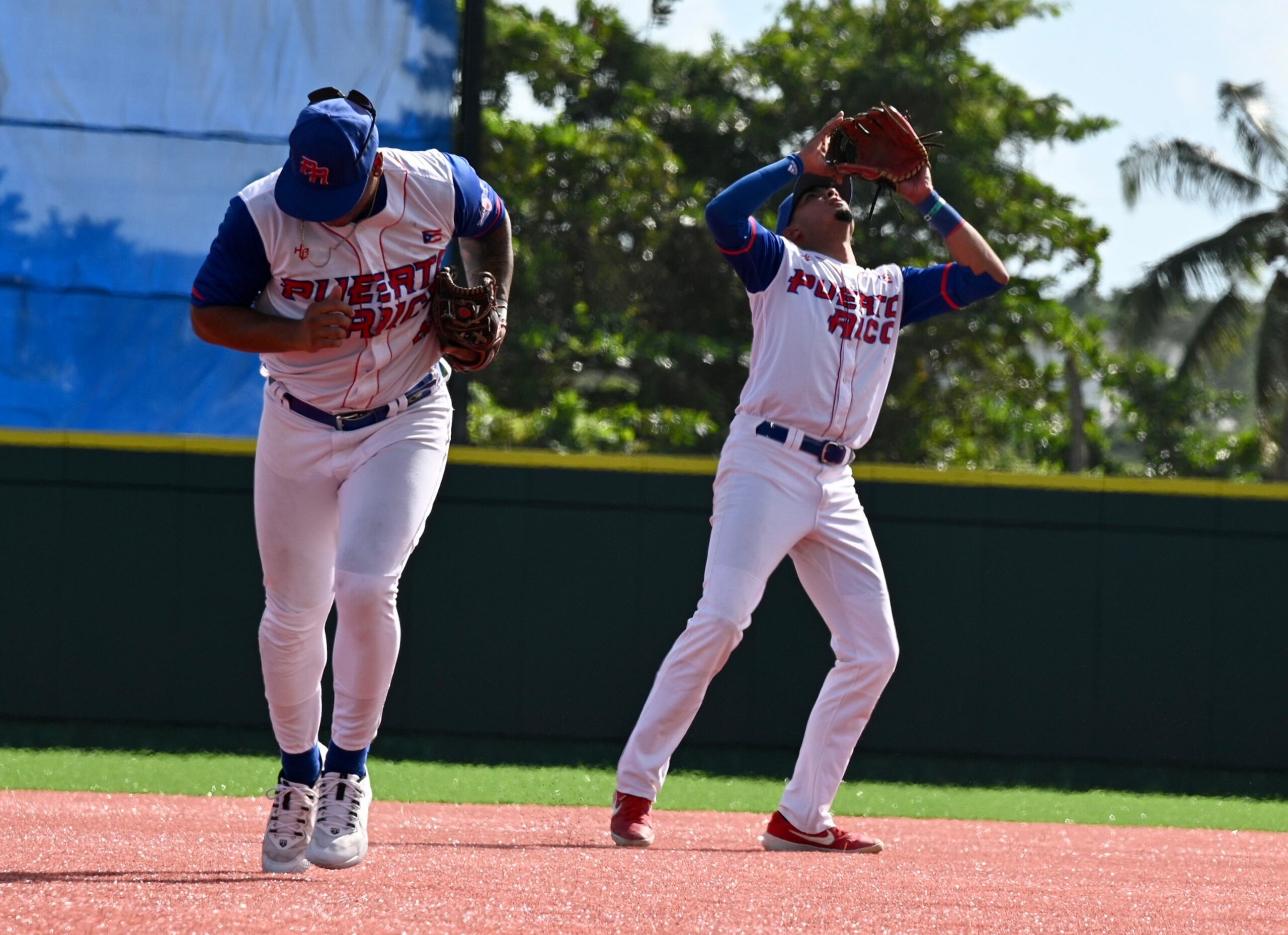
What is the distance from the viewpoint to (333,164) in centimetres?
324

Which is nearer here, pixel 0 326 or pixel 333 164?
pixel 333 164

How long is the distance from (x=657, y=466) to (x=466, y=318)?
4058mm

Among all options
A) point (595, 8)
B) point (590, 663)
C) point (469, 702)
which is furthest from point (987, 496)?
point (595, 8)

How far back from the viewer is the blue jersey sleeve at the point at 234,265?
3.37m

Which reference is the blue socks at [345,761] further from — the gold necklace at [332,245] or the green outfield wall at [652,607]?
the green outfield wall at [652,607]

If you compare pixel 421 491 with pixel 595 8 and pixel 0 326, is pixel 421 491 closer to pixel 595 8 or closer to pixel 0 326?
pixel 0 326

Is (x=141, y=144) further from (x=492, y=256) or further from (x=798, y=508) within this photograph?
(x=798, y=508)

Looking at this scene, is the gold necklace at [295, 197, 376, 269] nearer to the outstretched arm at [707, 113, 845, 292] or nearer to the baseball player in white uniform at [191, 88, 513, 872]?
the baseball player in white uniform at [191, 88, 513, 872]

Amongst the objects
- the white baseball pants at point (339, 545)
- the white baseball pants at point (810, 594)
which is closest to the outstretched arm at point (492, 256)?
the white baseball pants at point (339, 545)

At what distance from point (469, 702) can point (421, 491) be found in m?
4.00

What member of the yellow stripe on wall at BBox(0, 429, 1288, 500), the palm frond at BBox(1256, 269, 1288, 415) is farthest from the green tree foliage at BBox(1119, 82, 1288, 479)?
the yellow stripe on wall at BBox(0, 429, 1288, 500)

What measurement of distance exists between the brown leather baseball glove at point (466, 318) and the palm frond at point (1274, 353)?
80.9 ft

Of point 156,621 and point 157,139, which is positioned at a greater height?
point 157,139

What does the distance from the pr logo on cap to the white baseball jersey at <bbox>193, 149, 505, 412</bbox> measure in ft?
0.45
